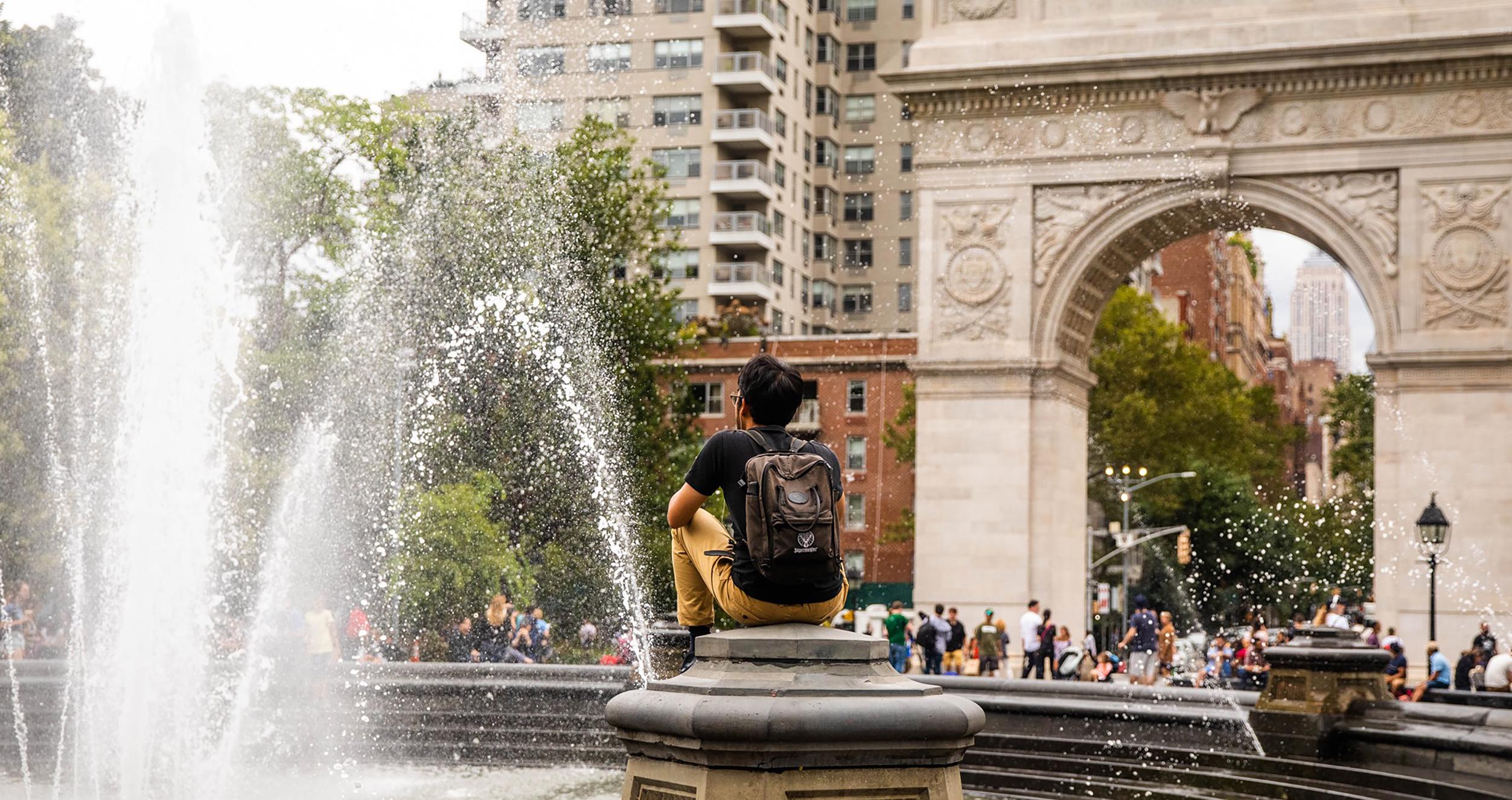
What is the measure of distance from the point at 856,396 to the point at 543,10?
1746cm

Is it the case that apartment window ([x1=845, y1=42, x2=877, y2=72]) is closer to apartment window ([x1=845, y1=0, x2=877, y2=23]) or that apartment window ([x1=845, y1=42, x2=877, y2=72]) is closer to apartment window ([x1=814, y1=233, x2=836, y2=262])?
apartment window ([x1=845, y1=0, x2=877, y2=23])

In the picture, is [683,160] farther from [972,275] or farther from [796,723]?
[796,723]

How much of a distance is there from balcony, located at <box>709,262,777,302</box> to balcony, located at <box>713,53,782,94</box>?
6310 mm

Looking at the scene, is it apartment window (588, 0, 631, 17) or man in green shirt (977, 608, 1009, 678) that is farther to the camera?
apartment window (588, 0, 631, 17)

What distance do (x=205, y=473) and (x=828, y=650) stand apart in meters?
13.5

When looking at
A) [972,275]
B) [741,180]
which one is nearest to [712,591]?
[972,275]

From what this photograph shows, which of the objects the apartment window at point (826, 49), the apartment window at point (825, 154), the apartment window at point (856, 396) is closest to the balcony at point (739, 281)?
the apartment window at point (856, 396)

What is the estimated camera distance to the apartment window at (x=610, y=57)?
60.4m

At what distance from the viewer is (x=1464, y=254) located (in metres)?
28.4

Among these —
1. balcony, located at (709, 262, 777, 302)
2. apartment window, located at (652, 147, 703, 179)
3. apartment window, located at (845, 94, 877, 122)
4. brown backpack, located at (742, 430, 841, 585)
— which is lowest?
brown backpack, located at (742, 430, 841, 585)

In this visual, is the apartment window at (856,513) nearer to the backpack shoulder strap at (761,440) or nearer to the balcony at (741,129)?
the balcony at (741,129)

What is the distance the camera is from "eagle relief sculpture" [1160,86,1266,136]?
96.9ft

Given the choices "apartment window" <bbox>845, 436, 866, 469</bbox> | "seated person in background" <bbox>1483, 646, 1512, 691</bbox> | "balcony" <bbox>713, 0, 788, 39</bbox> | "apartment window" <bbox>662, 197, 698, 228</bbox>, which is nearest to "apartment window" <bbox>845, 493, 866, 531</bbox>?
"apartment window" <bbox>845, 436, 866, 469</bbox>

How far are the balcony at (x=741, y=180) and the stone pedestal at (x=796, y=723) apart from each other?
6095cm
